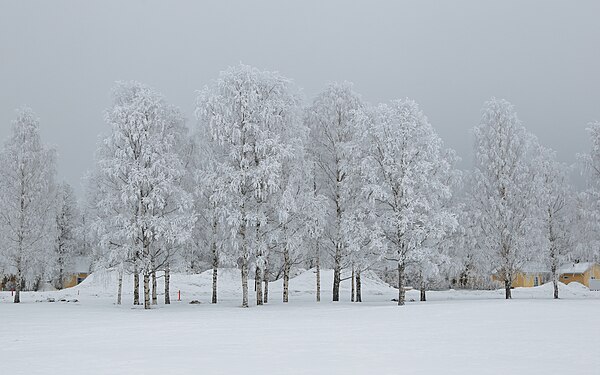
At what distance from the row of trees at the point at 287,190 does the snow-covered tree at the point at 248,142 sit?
0.10 m

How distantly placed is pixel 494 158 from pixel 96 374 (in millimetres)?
37791

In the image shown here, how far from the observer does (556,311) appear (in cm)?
2830

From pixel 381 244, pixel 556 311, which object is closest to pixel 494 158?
pixel 381 244

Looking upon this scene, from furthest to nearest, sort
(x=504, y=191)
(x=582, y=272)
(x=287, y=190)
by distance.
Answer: (x=582, y=272) < (x=504, y=191) < (x=287, y=190)

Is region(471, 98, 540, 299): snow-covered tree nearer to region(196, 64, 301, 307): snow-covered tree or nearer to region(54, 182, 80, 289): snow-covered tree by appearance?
region(196, 64, 301, 307): snow-covered tree

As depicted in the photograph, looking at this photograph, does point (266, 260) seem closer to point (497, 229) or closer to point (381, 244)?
point (381, 244)

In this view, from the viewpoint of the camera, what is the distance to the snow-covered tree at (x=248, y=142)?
1378 inches

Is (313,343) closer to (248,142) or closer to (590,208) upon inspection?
(248,142)

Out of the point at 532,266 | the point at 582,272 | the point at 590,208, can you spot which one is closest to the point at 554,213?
the point at 590,208

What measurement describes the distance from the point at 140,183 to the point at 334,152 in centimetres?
1415

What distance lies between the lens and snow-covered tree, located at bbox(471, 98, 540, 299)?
4309cm

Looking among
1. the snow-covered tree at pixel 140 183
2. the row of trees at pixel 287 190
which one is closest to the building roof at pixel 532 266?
the row of trees at pixel 287 190

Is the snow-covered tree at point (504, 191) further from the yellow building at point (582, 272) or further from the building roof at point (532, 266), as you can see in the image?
the yellow building at point (582, 272)

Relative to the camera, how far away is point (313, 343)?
17.2 m
